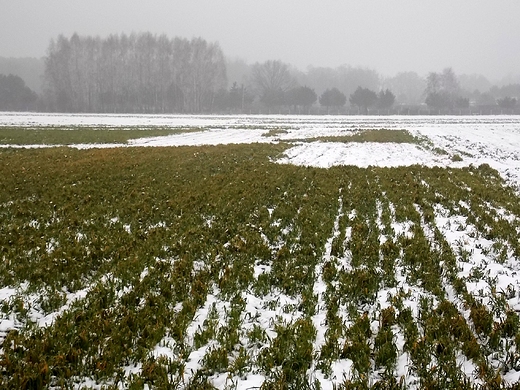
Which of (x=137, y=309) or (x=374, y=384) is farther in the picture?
(x=137, y=309)

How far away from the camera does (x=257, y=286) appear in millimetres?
5656

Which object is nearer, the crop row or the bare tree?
the crop row

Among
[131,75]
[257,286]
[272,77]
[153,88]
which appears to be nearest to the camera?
[257,286]

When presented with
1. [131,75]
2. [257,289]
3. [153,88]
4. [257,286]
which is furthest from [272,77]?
[257,289]

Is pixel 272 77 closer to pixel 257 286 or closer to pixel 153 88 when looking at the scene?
pixel 153 88

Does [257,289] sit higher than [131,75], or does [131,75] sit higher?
[131,75]

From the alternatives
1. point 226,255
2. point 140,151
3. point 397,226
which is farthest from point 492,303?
point 140,151

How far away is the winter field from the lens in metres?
3.80

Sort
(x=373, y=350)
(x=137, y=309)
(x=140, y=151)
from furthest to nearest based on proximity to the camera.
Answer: (x=140, y=151) → (x=137, y=309) → (x=373, y=350)

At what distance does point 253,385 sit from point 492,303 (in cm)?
365

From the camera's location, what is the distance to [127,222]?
864cm

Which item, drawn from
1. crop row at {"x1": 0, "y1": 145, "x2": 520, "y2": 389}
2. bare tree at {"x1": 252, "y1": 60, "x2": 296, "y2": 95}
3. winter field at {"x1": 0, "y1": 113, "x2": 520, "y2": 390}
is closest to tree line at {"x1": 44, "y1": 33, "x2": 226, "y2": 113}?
bare tree at {"x1": 252, "y1": 60, "x2": 296, "y2": 95}

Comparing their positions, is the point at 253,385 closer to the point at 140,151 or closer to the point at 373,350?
the point at 373,350

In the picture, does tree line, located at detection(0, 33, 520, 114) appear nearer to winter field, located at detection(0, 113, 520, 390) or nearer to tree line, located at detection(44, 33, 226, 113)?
tree line, located at detection(44, 33, 226, 113)
